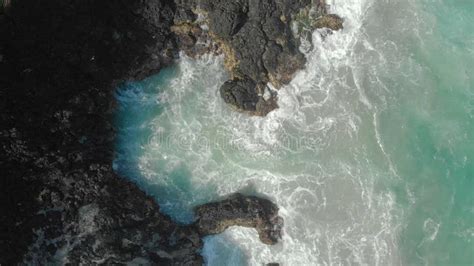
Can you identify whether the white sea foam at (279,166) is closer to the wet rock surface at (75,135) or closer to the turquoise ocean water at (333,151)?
the turquoise ocean water at (333,151)

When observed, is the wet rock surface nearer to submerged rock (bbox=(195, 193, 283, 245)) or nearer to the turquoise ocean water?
submerged rock (bbox=(195, 193, 283, 245))

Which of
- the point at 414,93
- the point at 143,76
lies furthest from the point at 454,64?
the point at 143,76

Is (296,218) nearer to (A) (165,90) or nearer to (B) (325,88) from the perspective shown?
(B) (325,88)

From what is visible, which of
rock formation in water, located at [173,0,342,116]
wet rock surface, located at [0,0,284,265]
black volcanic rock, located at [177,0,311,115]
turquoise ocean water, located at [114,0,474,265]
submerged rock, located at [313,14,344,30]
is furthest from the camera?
submerged rock, located at [313,14,344,30]

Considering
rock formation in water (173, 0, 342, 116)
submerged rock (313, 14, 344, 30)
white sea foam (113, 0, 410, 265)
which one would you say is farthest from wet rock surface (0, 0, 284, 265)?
submerged rock (313, 14, 344, 30)

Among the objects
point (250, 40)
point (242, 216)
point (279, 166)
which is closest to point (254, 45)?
point (250, 40)

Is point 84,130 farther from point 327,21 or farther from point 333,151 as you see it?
point 327,21
